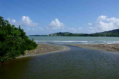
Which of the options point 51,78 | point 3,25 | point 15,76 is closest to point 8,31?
point 3,25

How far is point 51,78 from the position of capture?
13242mm

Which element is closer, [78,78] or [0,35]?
[78,78]

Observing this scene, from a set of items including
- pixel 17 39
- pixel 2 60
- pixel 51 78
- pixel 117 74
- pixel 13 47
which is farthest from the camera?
pixel 17 39

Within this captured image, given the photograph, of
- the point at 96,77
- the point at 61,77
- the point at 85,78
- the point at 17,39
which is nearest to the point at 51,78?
the point at 61,77

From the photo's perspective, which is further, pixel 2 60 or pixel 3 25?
pixel 3 25

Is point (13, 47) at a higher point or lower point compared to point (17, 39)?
lower

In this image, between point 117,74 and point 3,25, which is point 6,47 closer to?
point 3,25

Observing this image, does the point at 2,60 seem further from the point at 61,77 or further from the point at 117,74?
the point at 117,74

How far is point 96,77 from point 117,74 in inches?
121

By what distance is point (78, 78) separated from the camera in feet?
43.6

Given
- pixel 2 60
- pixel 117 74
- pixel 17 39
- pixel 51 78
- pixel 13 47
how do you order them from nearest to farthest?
1. pixel 51 78
2. pixel 117 74
3. pixel 2 60
4. pixel 13 47
5. pixel 17 39

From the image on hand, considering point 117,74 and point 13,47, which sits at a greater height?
point 13,47

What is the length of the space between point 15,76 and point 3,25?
12.0m

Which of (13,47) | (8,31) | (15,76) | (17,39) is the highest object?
(8,31)
